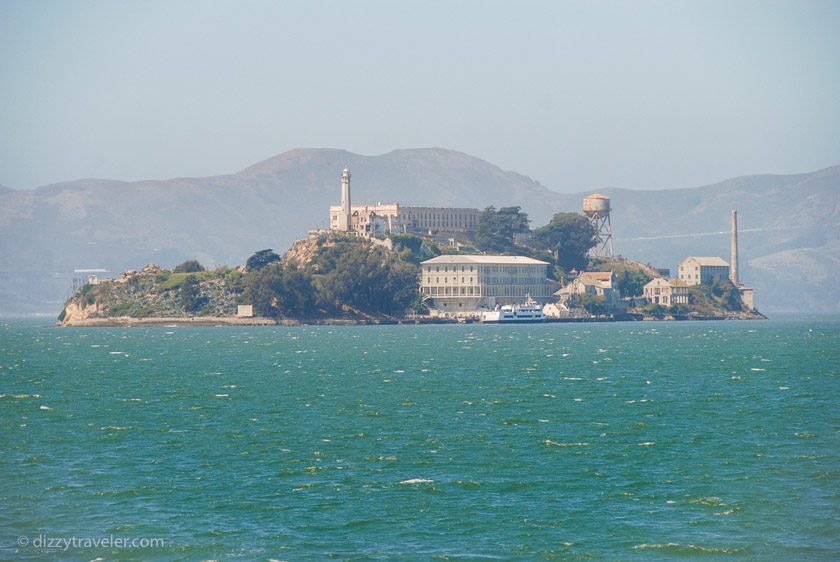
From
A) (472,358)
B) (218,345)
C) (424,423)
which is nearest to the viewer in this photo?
(424,423)

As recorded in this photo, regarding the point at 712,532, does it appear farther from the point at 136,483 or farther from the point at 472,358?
the point at 472,358

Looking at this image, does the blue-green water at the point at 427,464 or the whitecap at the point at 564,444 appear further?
the whitecap at the point at 564,444

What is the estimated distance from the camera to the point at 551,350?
471 feet

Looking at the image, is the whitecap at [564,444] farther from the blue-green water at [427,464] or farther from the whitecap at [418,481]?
the whitecap at [418,481]

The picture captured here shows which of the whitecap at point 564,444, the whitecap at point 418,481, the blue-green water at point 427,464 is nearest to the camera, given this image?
the blue-green water at point 427,464

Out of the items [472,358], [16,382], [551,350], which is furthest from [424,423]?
[551,350]

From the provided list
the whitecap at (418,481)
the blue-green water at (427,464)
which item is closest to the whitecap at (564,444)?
the blue-green water at (427,464)

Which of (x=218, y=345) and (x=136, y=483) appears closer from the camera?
(x=136, y=483)

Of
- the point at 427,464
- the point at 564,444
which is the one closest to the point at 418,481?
the point at 427,464

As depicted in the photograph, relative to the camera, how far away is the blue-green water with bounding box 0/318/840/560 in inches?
1662

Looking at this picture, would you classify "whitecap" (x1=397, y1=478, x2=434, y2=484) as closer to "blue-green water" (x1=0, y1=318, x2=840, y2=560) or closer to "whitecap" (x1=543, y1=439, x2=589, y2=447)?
"blue-green water" (x1=0, y1=318, x2=840, y2=560)

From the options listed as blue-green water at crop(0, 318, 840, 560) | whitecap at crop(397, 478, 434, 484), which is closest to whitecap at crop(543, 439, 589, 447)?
blue-green water at crop(0, 318, 840, 560)

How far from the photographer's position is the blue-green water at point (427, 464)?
42219 mm

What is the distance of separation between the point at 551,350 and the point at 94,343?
62146 mm
